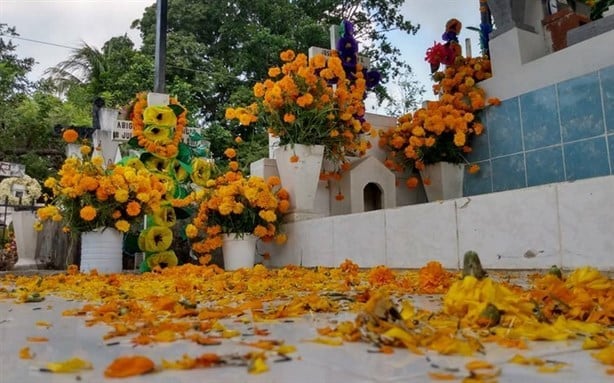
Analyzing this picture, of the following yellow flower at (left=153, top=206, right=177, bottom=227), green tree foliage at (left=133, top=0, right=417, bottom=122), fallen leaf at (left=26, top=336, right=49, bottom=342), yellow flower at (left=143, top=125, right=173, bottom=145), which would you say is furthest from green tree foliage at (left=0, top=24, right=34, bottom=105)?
fallen leaf at (left=26, top=336, right=49, bottom=342)

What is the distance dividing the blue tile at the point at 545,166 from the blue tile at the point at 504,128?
5.5 inches

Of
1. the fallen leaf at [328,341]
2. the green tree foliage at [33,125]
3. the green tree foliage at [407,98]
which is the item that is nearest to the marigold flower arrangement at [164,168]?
the fallen leaf at [328,341]

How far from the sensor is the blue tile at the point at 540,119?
3473 millimetres

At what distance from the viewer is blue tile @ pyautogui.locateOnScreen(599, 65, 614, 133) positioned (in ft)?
10.3

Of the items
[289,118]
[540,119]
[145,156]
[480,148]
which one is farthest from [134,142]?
[540,119]

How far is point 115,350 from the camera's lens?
82 cm

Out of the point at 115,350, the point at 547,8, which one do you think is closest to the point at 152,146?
the point at 115,350

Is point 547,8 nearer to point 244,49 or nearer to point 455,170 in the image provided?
point 455,170

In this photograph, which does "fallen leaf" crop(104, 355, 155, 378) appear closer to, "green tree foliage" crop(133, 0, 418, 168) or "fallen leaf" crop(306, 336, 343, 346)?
"fallen leaf" crop(306, 336, 343, 346)

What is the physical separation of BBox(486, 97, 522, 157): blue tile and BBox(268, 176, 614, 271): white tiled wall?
147 centimetres

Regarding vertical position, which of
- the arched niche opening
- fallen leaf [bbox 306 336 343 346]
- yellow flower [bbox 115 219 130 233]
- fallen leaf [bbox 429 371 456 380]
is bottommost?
fallen leaf [bbox 429 371 456 380]

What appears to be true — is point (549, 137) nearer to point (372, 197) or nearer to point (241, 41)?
point (372, 197)

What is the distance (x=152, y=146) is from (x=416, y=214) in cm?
198

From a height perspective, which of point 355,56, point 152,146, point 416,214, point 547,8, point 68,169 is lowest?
point 416,214
